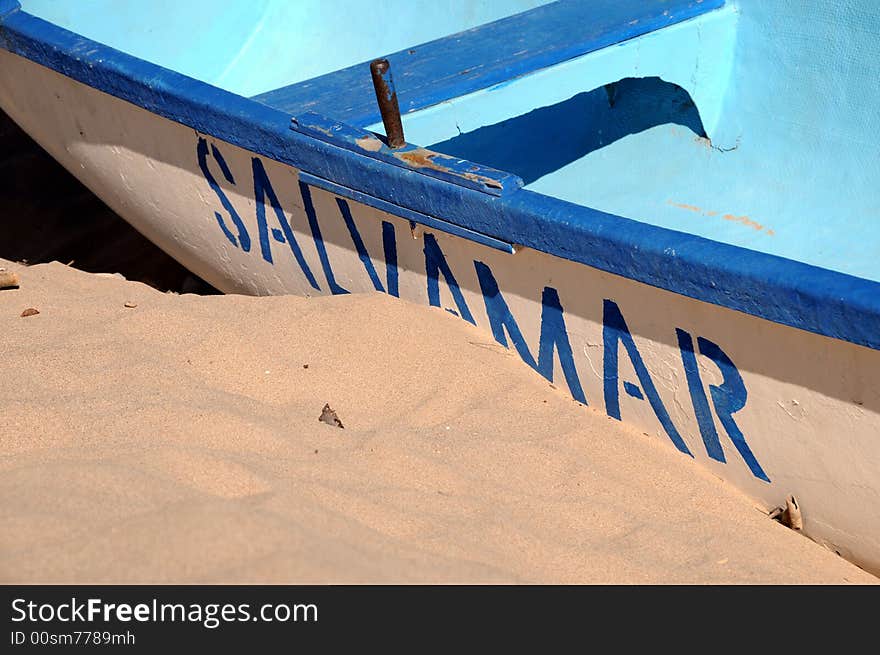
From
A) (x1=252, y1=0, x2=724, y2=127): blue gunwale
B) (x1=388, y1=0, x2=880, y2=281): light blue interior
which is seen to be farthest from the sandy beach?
(x1=388, y1=0, x2=880, y2=281): light blue interior

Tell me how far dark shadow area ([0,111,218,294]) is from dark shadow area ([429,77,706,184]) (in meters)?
1.06

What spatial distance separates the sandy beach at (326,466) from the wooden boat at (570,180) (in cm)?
11

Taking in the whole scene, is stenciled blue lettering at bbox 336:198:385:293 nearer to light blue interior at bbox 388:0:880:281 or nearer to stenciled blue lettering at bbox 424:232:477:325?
stenciled blue lettering at bbox 424:232:477:325

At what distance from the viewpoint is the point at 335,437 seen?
7.00 ft

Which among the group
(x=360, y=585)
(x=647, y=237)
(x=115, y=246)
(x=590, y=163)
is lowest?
(x=115, y=246)

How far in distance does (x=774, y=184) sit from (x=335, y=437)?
66.7 inches

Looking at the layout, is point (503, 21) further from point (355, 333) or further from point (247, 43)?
point (247, 43)

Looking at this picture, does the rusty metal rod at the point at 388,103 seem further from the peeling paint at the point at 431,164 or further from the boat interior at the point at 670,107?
the boat interior at the point at 670,107

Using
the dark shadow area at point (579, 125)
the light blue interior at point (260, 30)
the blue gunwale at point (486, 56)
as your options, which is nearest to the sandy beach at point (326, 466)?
the blue gunwale at point (486, 56)

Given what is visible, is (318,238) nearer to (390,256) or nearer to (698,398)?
(390,256)

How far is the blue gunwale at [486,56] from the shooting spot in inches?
107

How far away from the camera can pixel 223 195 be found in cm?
282

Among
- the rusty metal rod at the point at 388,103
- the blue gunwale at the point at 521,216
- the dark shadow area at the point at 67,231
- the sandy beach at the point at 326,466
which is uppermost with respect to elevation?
the rusty metal rod at the point at 388,103
